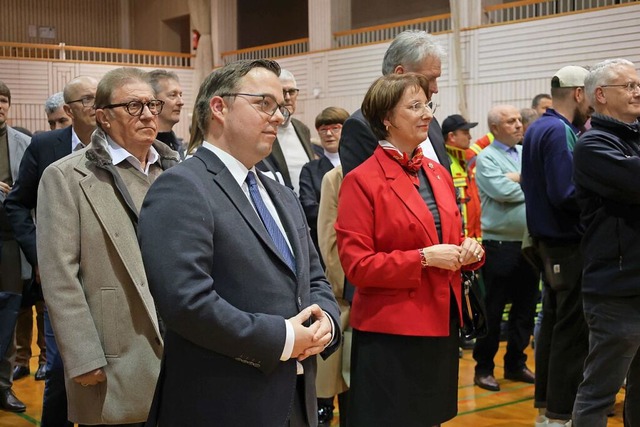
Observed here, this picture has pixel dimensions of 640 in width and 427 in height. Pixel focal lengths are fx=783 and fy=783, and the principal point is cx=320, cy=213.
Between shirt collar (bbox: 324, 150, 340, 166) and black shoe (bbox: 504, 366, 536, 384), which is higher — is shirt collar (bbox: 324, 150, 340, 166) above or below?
above

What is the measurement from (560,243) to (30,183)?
2.40m

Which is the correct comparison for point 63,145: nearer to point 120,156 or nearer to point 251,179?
point 120,156

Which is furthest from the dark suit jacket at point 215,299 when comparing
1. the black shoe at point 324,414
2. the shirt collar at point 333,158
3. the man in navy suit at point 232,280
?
the shirt collar at point 333,158

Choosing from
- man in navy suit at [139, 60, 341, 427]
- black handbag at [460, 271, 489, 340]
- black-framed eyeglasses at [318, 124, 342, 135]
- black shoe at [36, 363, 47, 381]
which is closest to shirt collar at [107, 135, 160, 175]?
man in navy suit at [139, 60, 341, 427]

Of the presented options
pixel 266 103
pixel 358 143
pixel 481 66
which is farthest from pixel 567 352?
pixel 481 66

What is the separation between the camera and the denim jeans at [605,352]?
297 cm

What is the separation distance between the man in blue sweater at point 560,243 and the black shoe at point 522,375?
4.43 ft

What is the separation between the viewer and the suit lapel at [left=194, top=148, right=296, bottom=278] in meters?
1.81

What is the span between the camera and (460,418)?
4.19 meters

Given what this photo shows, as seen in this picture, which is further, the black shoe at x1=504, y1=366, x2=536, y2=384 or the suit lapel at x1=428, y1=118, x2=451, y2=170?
the black shoe at x1=504, y1=366, x2=536, y2=384

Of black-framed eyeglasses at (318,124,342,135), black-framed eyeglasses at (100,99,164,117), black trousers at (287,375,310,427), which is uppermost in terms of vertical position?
black-framed eyeglasses at (318,124,342,135)

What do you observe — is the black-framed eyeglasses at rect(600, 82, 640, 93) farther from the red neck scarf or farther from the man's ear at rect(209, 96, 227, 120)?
the man's ear at rect(209, 96, 227, 120)

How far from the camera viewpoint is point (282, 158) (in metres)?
3.79

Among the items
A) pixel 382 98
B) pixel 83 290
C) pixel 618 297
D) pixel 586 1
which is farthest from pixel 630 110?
pixel 586 1
